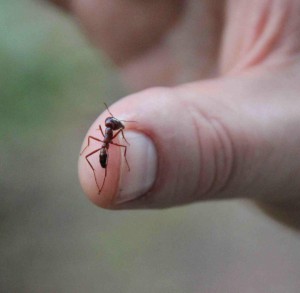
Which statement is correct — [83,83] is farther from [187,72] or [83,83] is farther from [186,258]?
[186,258]

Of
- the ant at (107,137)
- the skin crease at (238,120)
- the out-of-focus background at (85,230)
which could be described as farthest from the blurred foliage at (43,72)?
the ant at (107,137)

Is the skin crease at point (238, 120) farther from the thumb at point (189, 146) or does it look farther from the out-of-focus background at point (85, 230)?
the out-of-focus background at point (85, 230)

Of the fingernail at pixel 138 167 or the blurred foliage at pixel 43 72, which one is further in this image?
the blurred foliage at pixel 43 72

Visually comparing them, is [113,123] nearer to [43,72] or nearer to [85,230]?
[85,230]

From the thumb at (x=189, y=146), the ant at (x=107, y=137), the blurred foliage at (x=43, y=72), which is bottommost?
the thumb at (x=189, y=146)

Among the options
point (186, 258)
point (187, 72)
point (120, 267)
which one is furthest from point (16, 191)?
point (187, 72)

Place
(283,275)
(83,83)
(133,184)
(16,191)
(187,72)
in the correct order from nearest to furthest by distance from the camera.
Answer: (133,184), (187,72), (283,275), (16,191), (83,83)
